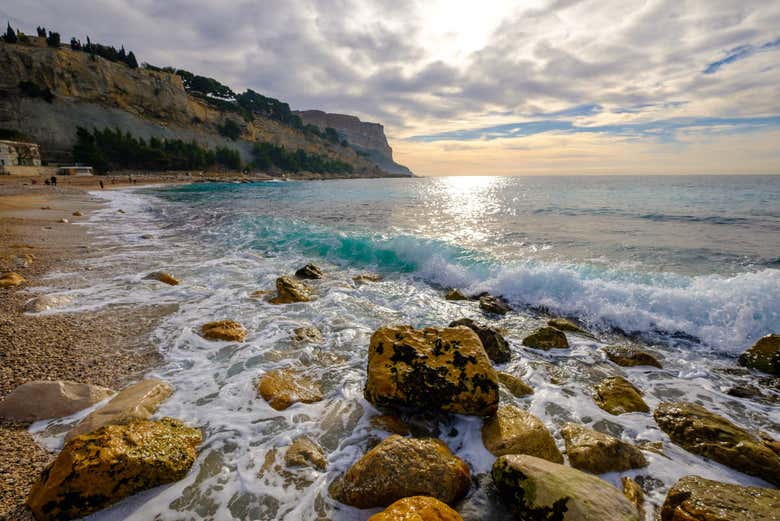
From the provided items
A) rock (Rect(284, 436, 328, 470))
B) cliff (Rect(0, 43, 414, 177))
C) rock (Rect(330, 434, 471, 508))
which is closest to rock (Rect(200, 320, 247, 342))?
rock (Rect(284, 436, 328, 470))

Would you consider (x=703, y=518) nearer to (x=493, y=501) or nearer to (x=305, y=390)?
(x=493, y=501)

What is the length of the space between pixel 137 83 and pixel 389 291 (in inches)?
4154

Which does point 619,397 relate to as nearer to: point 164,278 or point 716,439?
point 716,439

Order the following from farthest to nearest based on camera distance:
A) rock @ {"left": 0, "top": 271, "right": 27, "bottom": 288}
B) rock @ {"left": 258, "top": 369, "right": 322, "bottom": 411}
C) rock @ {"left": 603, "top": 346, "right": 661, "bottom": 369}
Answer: rock @ {"left": 0, "top": 271, "right": 27, "bottom": 288}
rock @ {"left": 603, "top": 346, "right": 661, "bottom": 369}
rock @ {"left": 258, "top": 369, "right": 322, "bottom": 411}

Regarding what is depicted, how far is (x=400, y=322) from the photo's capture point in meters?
6.86

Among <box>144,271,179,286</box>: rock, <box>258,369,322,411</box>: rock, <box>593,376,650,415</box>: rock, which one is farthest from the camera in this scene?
<box>144,271,179,286</box>: rock

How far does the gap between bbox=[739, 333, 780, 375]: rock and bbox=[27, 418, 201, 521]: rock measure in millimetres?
8421

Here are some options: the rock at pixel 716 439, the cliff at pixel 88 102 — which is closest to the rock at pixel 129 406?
the rock at pixel 716 439

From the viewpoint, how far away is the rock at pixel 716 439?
334 cm

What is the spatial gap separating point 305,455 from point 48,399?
2.91 m

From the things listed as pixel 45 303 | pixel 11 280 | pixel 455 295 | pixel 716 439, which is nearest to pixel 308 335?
pixel 455 295

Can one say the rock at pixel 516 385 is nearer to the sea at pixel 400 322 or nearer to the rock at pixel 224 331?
the sea at pixel 400 322

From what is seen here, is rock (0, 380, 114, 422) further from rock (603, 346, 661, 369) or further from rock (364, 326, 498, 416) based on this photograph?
rock (603, 346, 661, 369)

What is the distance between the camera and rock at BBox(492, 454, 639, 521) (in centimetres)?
244
